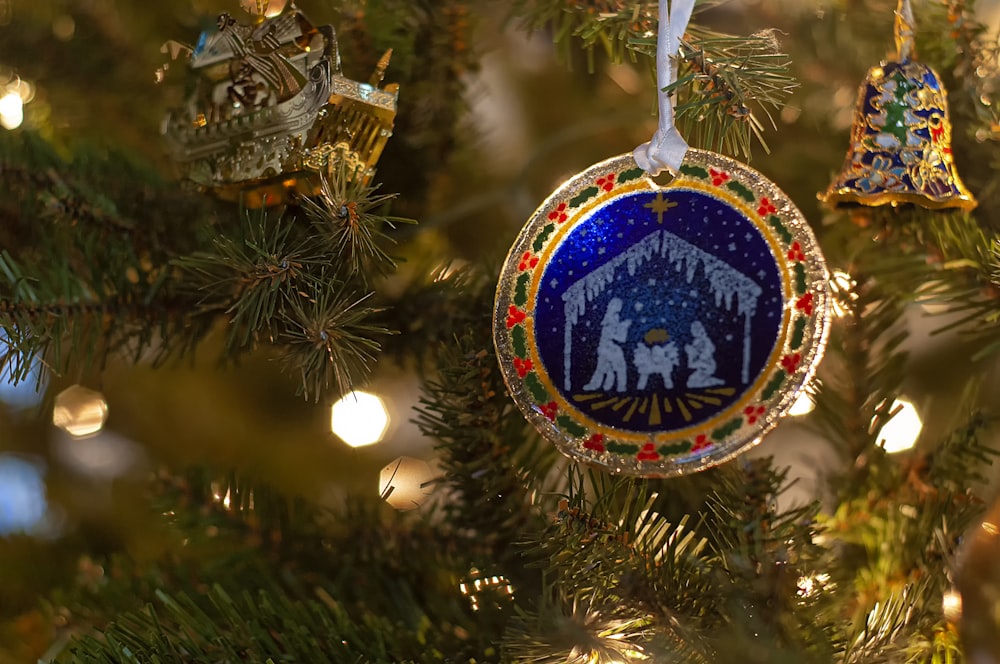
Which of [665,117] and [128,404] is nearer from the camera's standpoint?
[665,117]

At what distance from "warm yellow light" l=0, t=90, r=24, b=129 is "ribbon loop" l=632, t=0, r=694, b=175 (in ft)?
1.83

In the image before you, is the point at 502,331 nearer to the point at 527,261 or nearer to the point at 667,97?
the point at 527,261

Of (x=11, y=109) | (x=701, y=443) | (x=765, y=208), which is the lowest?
(x=701, y=443)

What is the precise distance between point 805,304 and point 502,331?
169mm

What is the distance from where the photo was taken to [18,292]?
0.46m

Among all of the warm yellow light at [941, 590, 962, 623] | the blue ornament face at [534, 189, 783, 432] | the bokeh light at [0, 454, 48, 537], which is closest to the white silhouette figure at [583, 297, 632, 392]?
the blue ornament face at [534, 189, 783, 432]

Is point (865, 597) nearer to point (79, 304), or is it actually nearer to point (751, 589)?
point (751, 589)

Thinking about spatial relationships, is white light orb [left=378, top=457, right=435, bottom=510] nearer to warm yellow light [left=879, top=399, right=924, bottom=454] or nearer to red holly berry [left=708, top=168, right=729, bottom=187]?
red holly berry [left=708, top=168, right=729, bottom=187]

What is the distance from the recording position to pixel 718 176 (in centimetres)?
46

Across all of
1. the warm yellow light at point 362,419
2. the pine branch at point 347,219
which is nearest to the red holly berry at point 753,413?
the pine branch at point 347,219

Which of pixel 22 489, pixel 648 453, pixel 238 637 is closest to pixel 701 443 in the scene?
pixel 648 453

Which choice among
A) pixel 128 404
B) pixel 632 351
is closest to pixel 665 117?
pixel 632 351

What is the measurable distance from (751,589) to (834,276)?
0.73ft

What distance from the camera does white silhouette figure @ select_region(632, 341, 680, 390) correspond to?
456 millimetres
